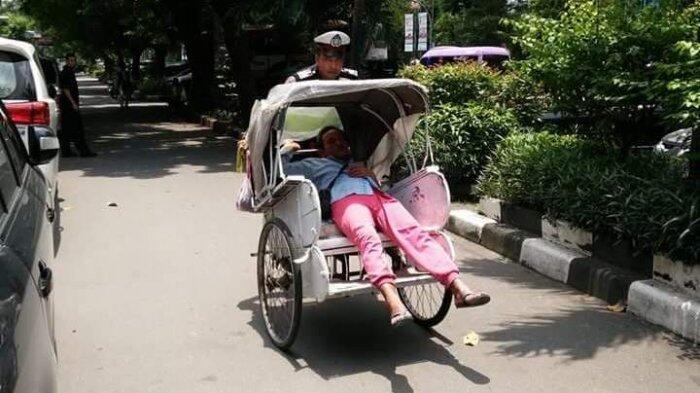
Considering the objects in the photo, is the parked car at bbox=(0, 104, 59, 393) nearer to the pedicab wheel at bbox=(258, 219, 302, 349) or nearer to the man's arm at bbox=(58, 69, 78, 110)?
the pedicab wheel at bbox=(258, 219, 302, 349)

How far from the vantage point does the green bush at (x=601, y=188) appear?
4953mm

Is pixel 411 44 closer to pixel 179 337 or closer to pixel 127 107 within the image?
pixel 179 337

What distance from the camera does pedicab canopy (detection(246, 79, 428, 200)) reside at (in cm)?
447

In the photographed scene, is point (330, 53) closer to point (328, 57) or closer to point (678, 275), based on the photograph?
point (328, 57)

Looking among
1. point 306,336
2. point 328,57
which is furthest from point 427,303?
point 328,57

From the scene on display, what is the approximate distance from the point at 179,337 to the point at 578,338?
2.49 meters

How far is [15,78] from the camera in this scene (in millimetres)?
8352

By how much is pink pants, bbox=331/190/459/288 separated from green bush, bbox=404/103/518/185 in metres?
4.08

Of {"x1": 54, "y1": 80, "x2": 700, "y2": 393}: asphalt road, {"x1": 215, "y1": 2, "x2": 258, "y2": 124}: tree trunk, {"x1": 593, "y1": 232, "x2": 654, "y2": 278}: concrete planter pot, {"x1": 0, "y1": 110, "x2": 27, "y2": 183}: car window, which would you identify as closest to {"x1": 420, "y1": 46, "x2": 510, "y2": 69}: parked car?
{"x1": 215, "y1": 2, "x2": 258, "y2": 124}: tree trunk

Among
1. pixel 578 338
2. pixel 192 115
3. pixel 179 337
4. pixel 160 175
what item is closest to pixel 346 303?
pixel 179 337

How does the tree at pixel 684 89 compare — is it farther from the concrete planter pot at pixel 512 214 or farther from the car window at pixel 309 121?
the car window at pixel 309 121

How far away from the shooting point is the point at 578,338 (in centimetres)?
479

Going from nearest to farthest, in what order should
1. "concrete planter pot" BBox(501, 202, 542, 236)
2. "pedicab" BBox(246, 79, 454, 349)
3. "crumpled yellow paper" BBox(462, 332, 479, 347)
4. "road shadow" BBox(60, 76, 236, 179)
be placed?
"pedicab" BBox(246, 79, 454, 349) → "crumpled yellow paper" BBox(462, 332, 479, 347) → "concrete planter pot" BBox(501, 202, 542, 236) → "road shadow" BBox(60, 76, 236, 179)

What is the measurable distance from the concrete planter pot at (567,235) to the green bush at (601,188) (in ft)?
0.20
